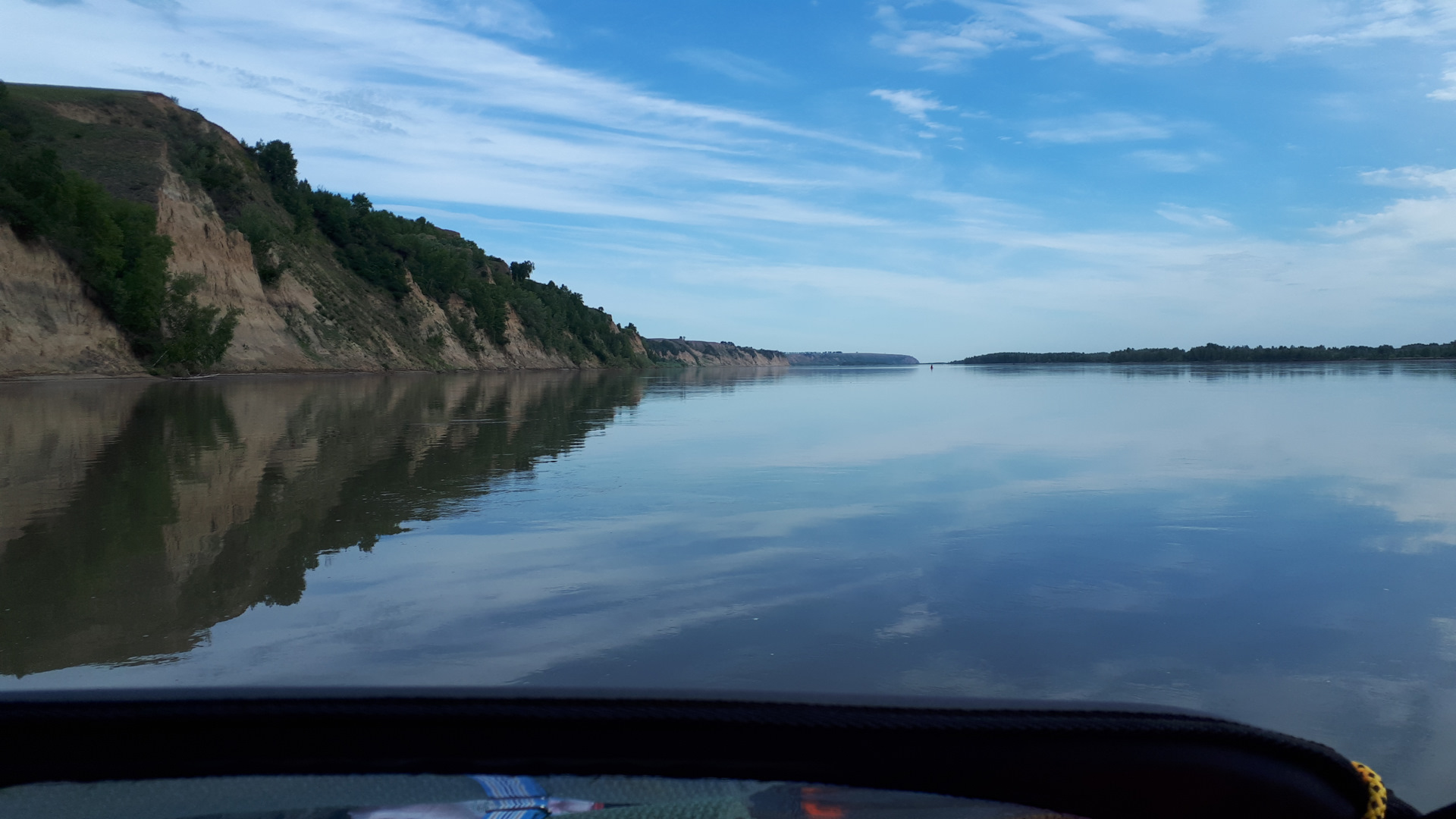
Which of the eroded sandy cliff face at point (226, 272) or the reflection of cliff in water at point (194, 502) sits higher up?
the eroded sandy cliff face at point (226, 272)

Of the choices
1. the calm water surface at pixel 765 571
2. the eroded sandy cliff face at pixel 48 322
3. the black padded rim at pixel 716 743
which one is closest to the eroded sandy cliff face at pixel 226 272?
the eroded sandy cliff face at pixel 48 322

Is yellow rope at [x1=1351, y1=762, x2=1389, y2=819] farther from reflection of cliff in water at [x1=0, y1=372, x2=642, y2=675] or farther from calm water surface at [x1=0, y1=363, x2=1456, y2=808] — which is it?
reflection of cliff in water at [x1=0, y1=372, x2=642, y2=675]

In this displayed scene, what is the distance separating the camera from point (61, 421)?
18.5 metres

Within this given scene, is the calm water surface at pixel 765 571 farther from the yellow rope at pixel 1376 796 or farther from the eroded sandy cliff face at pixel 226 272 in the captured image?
the eroded sandy cliff face at pixel 226 272

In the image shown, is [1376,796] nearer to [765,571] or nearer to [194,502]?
[765,571]

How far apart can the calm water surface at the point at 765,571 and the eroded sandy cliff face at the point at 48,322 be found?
2600 cm

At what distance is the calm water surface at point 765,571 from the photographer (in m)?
4.73

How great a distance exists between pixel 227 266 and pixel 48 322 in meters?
14.4

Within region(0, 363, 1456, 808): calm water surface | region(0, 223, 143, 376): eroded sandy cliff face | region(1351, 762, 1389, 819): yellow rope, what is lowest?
region(0, 363, 1456, 808): calm water surface

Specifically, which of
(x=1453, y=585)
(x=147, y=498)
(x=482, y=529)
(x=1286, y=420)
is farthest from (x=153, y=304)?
(x=1453, y=585)

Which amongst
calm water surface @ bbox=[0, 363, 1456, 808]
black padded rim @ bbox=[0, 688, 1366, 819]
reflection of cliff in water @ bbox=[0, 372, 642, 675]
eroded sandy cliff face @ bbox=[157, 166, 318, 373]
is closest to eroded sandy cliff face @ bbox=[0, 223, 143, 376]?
eroded sandy cliff face @ bbox=[157, 166, 318, 373]

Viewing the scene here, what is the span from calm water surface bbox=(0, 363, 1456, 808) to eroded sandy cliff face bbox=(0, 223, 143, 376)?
26.0 m

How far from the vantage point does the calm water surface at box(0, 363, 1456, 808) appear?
4734 millimetres

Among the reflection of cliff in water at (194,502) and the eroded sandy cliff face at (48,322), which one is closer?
the reflection of cliff in water at (194,502)
